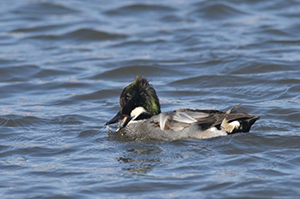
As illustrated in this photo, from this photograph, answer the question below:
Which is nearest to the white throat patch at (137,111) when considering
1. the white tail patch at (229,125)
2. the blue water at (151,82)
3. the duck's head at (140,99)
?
the duck's head at (140,99)

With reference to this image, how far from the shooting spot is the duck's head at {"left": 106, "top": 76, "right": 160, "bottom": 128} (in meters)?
8.45

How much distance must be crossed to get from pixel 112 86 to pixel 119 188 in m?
5.12

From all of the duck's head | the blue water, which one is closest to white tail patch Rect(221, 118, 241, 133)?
the blue water

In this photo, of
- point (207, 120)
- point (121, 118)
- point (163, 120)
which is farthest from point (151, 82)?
point (207, 120)

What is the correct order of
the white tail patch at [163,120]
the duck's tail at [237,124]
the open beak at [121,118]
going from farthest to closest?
the open beak at [121,118] → the white tail patch at [163,120] → the duck's tail at [237,124]

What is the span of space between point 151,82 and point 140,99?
329 cm

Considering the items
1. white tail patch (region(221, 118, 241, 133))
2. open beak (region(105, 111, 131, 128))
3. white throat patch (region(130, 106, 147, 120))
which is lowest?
white tail patch (region(221, 118, 241, 133))

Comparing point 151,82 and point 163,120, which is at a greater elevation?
point 151,82

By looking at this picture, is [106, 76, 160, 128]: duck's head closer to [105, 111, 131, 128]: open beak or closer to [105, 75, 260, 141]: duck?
[105, 75, 260, 141]: duck

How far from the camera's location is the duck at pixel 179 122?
7977mm

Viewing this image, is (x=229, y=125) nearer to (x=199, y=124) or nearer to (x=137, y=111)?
(x=199, y=124)

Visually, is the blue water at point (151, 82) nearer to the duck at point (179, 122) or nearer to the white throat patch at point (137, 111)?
the duck at point (179, 122)

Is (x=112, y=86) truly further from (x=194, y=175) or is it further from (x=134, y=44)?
(x=194, y=175)

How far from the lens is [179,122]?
26.3 feet
